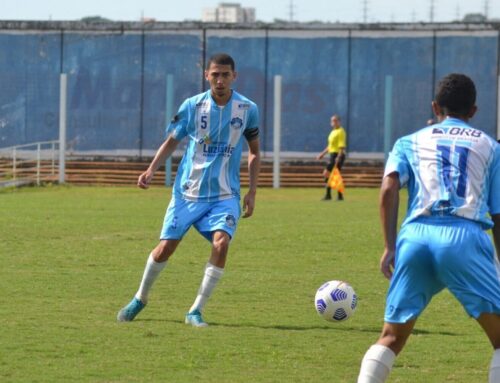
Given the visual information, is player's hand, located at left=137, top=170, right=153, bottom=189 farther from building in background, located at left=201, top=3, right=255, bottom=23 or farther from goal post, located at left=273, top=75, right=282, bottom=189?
building in background, located at left=201, top=3, right=255, bottom=23

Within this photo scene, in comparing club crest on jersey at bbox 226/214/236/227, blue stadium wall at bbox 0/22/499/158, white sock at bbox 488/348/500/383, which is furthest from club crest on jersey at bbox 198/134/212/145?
blue stadium wall at bbox 0/22/499/158

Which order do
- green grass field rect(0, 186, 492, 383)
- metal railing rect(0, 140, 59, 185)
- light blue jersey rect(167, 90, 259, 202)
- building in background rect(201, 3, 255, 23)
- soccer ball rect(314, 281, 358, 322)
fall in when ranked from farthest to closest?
building in background rect(201, 3, 255, 23), metal railing rect(0, 140, 59, 185), light blue jersey rect(167, 90, 259, 202), soccer ball rect(314, 281, 358, 322), green grass field rect(0, 186, 492, 383)

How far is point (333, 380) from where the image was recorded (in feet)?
28.0

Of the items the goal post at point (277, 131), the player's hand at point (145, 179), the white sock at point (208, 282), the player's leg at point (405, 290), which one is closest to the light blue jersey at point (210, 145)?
the player's hand at point (145, 179)

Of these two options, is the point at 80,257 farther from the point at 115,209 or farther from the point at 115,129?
the point at 115,129

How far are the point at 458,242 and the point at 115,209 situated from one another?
20.0 metres

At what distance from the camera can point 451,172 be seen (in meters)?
6.96

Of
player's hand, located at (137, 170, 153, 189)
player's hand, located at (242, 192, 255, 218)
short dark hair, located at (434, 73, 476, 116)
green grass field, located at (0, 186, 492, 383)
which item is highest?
short dark hair, located at (434, 73, 476, 116)

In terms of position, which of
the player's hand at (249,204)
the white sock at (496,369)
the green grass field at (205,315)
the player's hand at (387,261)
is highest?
the player's hand at (387,261)

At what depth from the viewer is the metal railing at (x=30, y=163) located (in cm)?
3597

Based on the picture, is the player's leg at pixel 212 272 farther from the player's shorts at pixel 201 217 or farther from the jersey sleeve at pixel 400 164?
the jersey sleeve at pixel 400 164

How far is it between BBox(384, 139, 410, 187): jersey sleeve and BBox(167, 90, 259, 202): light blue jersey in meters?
3.85

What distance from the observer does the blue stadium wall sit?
3969 centimetres

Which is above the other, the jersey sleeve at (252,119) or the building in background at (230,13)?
the building in background at (230,13)
